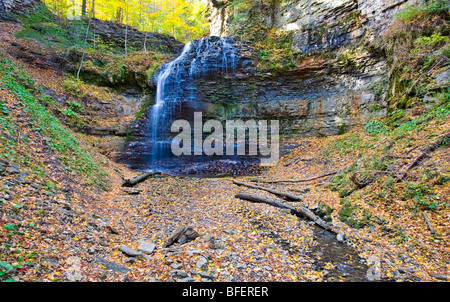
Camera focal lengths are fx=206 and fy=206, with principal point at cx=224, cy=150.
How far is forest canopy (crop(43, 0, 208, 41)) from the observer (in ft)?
58.3

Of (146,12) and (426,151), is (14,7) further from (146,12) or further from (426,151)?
(426,151)

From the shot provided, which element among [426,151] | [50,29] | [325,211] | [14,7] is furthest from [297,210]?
[14,7]

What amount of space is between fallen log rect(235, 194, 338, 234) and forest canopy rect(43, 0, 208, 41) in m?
17.7

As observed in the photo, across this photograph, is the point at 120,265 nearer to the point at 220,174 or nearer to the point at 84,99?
the point at 220,174

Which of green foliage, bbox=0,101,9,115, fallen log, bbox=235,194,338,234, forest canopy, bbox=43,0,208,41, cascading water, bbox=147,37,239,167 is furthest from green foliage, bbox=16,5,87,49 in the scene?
fallen log, bbox=235,194,338,234

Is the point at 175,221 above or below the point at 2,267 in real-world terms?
below

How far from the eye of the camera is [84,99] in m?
12.9

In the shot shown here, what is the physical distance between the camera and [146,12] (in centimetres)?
1973

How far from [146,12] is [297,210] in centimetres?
2260

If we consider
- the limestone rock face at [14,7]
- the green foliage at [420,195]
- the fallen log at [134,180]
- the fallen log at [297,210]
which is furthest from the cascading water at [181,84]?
the green foliage at [420,195]

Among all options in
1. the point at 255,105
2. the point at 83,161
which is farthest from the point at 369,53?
the point at 83,161

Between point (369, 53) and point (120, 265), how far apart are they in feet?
48.9

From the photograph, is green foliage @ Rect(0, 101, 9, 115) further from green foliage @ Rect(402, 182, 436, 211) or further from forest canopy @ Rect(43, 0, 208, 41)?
forest canopy @ Rect(43, 0, 208, 41)

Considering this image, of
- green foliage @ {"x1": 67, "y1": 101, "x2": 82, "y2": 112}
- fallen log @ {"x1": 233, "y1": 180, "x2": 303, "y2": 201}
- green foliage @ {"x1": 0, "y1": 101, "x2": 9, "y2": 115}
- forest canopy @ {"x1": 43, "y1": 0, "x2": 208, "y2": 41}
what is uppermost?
forest canopy @ {"x1": 43, "y1": 0, "x2": 208, "y2": 41}
